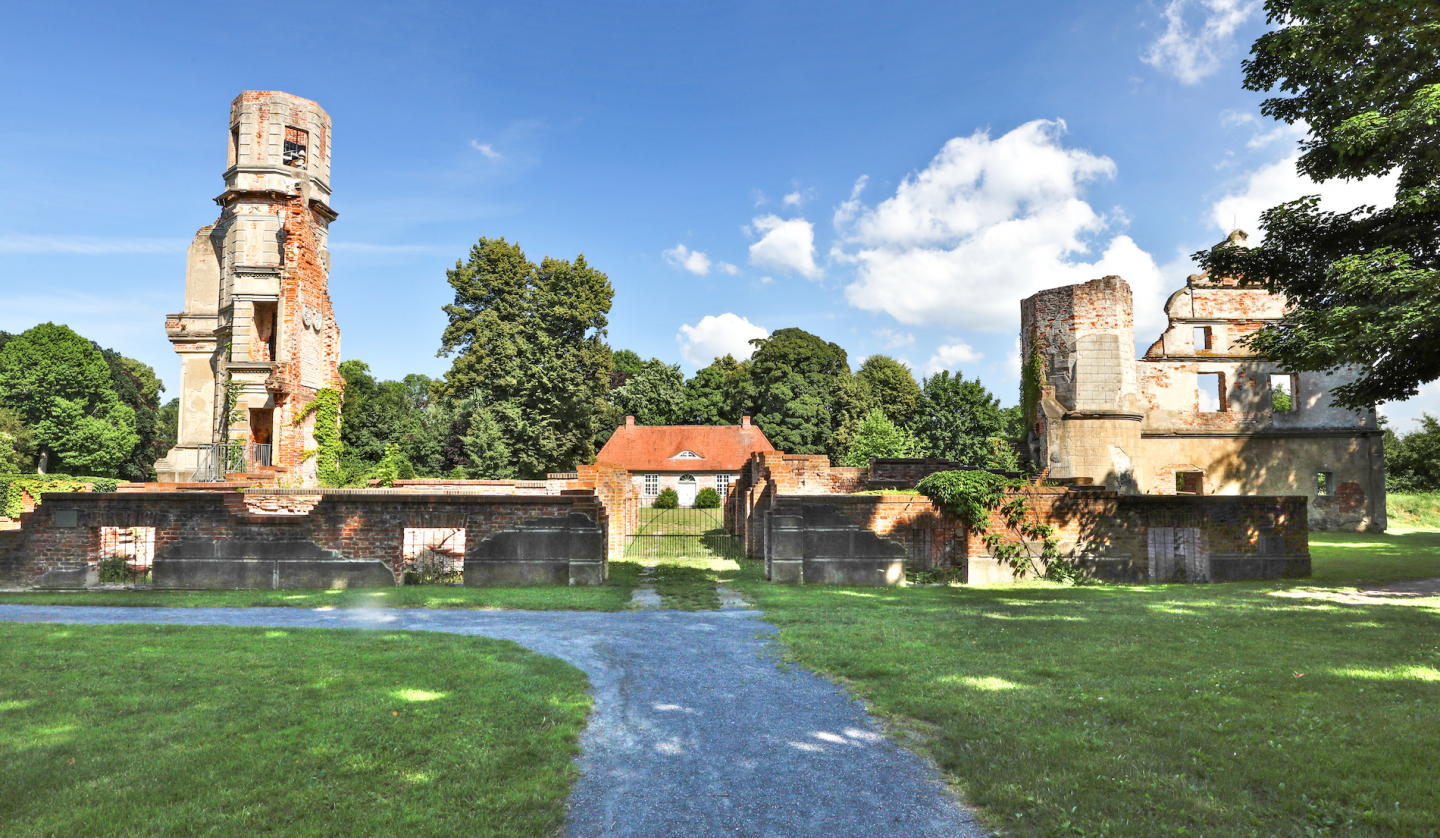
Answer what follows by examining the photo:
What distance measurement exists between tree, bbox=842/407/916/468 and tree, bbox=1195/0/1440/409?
2620 cm

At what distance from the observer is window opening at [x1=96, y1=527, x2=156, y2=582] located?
42.9 ft

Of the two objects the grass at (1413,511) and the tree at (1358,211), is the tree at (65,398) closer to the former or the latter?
the tree at (1358,211)

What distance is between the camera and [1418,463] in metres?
35.7

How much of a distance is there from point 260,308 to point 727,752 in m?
29.3

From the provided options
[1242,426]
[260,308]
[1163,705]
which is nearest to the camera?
[1163,705]

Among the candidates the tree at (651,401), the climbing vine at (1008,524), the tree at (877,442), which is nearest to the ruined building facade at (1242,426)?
the climbing vine at (1008,524)

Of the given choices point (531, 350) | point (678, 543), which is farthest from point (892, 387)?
point (678, 543)

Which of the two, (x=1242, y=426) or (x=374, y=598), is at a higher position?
(x=1242, y=426)

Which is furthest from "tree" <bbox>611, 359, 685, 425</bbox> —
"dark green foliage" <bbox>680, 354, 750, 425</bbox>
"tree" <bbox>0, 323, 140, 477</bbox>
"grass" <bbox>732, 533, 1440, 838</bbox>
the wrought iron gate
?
"grass" <bbox>732, 533, 1440, 838</bbox>

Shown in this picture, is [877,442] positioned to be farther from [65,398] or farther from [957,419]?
[65,398]

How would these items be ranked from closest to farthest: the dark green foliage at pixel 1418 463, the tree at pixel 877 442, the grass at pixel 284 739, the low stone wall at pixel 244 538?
the grass at pixel 284 739, the low stone wall at pixel 244 538, the dark green foliage at pixel 1418 463, the tree at pixel 877 442

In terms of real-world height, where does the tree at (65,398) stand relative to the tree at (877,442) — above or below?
above

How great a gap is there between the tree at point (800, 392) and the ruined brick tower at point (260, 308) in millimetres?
29757

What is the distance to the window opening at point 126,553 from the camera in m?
13.1
